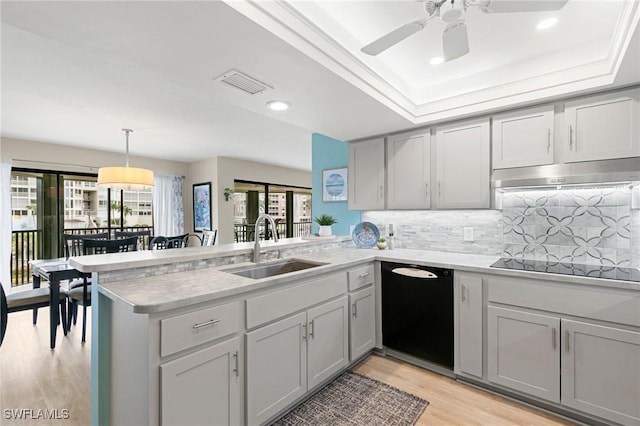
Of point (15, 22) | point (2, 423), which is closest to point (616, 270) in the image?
point (15, 22)

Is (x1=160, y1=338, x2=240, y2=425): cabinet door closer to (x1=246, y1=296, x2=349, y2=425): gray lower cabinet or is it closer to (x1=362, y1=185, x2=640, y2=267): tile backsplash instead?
(x1=246, y1=296, x2=349, y2=425): gray lower cabinet

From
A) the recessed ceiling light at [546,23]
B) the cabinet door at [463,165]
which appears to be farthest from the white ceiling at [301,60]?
the cabinet door at [463,165]

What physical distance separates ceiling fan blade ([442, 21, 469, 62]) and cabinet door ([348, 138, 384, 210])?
1.53 m

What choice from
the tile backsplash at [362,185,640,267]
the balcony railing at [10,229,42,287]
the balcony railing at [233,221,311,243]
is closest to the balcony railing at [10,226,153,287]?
the balcony railing at [10,229,42,287]

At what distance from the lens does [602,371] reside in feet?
5.80

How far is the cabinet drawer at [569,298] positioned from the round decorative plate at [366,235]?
1.25m

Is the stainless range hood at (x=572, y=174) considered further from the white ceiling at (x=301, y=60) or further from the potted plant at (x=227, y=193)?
the potted plant at (x=227, y=193)

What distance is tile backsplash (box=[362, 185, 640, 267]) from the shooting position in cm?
220

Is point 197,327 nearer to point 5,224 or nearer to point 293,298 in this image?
point 293,298

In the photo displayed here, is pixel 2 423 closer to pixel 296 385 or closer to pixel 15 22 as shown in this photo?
pixel 296 385

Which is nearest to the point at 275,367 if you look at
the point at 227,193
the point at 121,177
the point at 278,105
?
the point at 278,105

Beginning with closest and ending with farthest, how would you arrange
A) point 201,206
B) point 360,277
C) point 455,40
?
point 455,40 < point 360,277 < point 201,206

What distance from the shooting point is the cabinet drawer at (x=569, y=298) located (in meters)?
1.71

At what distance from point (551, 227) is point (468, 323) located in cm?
110
